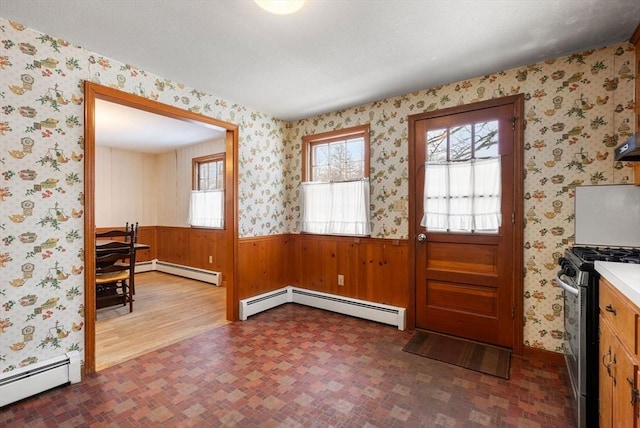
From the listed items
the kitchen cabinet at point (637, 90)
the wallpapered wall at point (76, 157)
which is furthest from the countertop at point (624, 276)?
the wallpapered wall at point (76, 157)

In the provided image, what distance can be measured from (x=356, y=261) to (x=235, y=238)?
4.57 ft

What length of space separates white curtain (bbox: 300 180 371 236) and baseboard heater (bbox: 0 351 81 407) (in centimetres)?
249

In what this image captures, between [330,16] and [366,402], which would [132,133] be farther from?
[366,402]

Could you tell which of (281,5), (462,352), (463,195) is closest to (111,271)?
(281,5)

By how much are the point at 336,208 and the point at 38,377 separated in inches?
111

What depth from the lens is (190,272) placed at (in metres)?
5.40

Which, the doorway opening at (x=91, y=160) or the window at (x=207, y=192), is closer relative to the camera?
the doorway opening at (x=91, y=160)

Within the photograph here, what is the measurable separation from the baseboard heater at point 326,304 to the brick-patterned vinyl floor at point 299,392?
0.43 m

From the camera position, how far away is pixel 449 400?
6.26ft

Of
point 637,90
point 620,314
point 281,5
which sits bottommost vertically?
point 620,314

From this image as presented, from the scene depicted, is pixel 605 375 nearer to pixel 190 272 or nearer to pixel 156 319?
pixel 156 319

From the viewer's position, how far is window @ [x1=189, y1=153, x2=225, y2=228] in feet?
16.6

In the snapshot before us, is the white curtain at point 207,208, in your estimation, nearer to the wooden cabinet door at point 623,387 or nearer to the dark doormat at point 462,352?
the dark doormat at point 462,352

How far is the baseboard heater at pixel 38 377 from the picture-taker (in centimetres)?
187
